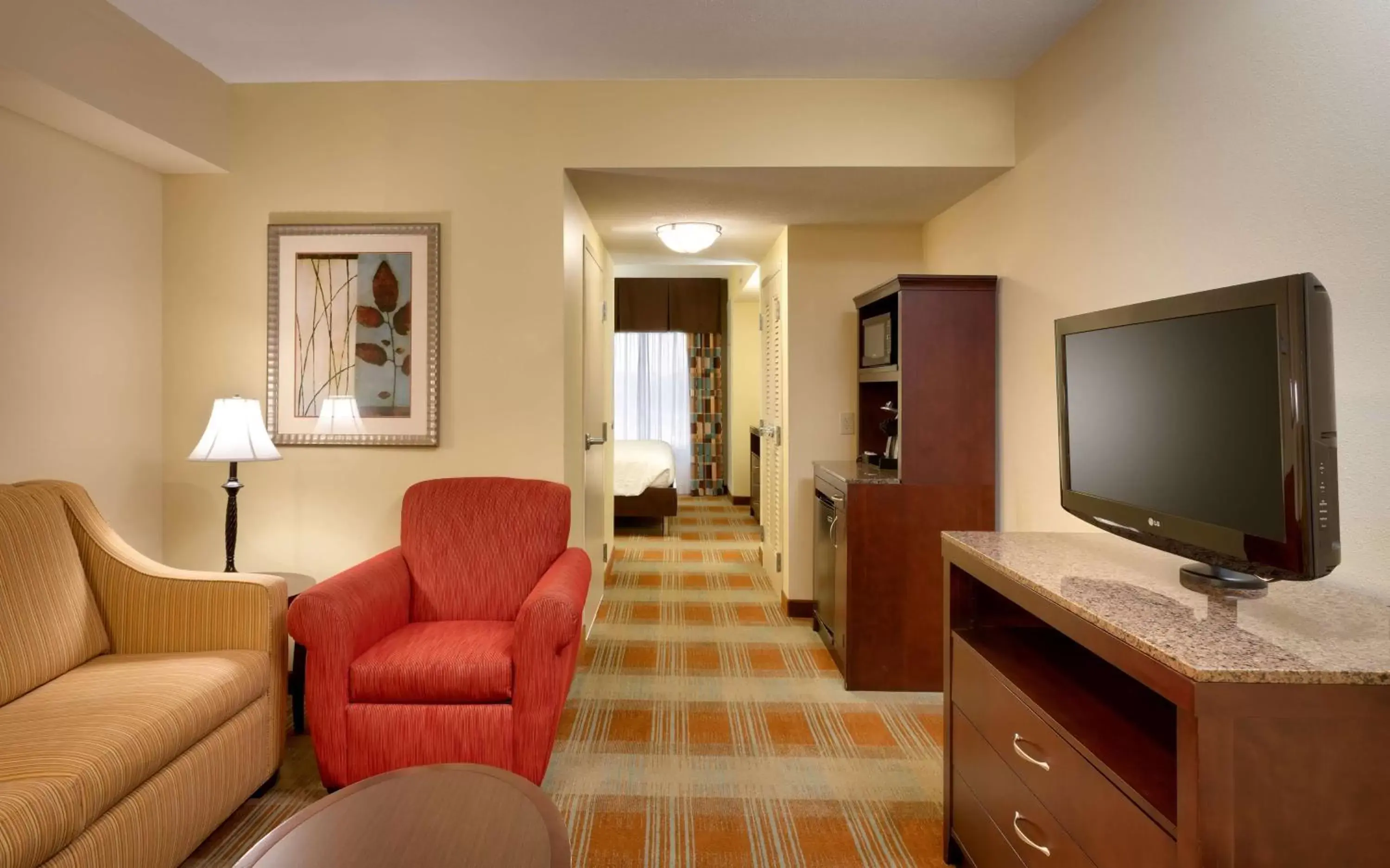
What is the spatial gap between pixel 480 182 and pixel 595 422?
1.47 m

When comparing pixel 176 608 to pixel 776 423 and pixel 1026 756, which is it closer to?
pixel 1026 756

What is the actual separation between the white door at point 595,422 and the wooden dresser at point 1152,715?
2110 millimetres

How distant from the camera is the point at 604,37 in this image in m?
2.66

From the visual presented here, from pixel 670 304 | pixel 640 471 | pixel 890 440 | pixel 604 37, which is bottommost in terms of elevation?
pixel 640 471

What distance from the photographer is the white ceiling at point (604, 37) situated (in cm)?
246

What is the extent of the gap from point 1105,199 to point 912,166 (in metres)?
0.90

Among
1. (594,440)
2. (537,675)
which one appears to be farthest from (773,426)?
(537,675)

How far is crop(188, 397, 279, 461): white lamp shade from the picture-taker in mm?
2598

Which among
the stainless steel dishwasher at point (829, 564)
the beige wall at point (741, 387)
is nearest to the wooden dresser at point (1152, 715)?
the stainless steel dishwasher at point (829, 564)

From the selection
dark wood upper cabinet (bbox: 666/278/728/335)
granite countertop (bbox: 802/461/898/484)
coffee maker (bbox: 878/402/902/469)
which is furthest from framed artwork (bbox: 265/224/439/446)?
dark wood upper cabinet (bbox: 666/278/728/335)

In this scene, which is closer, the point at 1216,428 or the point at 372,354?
the point at 1216,428

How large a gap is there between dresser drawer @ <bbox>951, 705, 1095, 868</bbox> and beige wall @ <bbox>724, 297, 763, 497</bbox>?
641 centimetres

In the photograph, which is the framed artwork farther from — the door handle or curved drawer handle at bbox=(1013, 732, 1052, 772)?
curved drawer handle at bbox=(1013, 732, 1052, 772)

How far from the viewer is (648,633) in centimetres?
385
